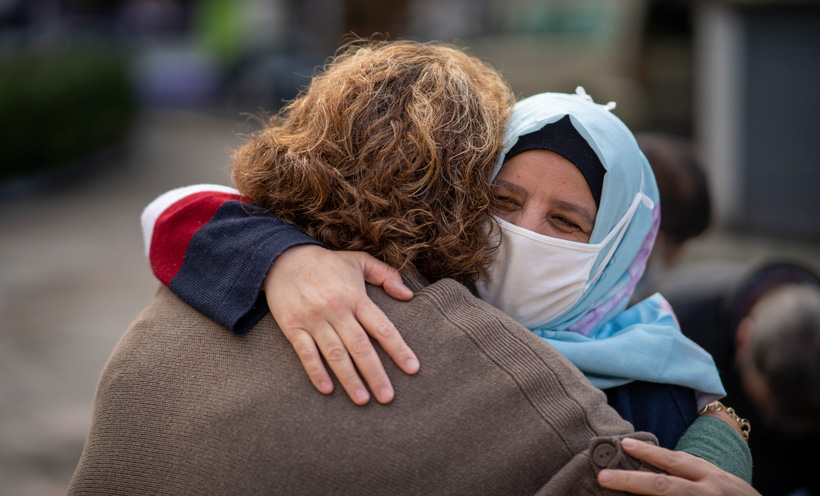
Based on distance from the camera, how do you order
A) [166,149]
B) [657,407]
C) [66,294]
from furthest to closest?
1. [166,149]
2. [66,294]
3. [657,407]

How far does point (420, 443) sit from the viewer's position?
52.0 inches

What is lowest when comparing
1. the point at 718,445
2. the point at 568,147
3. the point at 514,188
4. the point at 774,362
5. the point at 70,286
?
the point at 70,286

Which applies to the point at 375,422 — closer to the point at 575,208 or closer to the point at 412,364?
the point at 412,364

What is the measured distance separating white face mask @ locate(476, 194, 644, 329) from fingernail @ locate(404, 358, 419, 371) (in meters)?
0.49

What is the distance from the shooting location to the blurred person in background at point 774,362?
269 cm

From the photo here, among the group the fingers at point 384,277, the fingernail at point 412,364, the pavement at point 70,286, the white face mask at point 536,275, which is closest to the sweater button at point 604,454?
the fingernail at point 412,364

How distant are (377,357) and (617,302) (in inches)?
35.6

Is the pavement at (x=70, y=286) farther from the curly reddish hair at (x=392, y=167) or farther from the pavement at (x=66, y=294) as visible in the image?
the curly reddish hair at (x=392, y=167)

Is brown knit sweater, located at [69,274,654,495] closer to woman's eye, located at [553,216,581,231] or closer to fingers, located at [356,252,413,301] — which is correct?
fingers, located at [356,252,413,301]

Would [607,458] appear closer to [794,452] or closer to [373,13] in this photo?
[794,452]

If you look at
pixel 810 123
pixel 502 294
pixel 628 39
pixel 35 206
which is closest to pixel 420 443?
pixel 502 294

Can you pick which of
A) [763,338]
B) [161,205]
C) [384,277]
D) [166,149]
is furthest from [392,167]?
[166,149]

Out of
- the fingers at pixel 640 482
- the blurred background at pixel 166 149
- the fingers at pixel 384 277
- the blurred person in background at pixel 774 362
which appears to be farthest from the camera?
the blurred background at pixel 166 149

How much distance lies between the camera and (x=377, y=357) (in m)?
1.40
